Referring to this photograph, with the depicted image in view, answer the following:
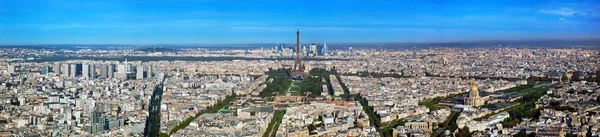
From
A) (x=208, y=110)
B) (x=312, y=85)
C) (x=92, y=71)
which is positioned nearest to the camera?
(x=208, y=110)

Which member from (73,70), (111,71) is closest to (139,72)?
(111,71)

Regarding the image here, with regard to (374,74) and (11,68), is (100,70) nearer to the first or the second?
(11,68)

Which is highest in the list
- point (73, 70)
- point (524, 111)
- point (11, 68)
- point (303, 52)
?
point (303, 52)

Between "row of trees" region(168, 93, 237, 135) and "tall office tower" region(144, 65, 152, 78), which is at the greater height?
"tall office tower" region(144, 65, 152, 78)

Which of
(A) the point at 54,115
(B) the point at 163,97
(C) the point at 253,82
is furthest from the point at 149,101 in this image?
(C) the point at 253,82

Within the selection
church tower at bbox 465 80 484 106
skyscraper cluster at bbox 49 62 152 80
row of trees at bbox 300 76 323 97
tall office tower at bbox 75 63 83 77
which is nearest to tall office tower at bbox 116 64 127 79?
skyscraper cluster at bbox 49 62 152 80

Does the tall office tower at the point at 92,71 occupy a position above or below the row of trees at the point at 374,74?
above

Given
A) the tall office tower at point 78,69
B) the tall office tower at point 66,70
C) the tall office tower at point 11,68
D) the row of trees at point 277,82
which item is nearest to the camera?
the row of trees at point 277,82

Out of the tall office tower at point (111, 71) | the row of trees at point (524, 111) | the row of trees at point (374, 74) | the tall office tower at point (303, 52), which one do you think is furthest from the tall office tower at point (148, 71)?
the row of trees at point (524, 111)

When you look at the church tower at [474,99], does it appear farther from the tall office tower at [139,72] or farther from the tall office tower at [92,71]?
the tall office tower at [92,71]

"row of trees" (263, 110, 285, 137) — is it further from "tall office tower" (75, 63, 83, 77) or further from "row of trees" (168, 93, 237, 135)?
"tall office tower" (75, 63, 83, 77)

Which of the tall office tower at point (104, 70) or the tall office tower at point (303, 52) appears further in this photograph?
the tall office tower at point (303, 52)

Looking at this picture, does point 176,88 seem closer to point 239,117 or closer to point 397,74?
point 239,117
